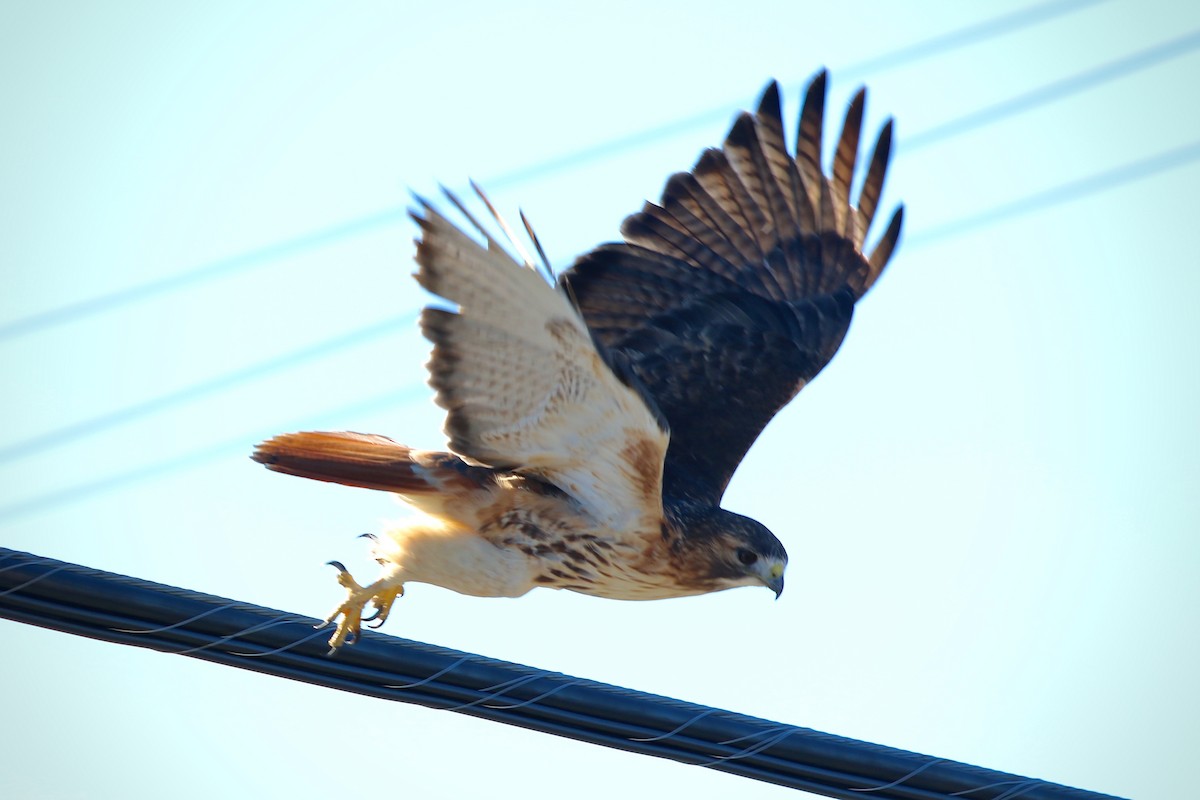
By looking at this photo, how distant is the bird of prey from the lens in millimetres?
4781

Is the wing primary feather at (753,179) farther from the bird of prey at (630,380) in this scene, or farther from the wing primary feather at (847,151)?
the wing primary feather at (847,151)

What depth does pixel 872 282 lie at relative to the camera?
→ 25.6 feet

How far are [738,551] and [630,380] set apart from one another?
1240 mm

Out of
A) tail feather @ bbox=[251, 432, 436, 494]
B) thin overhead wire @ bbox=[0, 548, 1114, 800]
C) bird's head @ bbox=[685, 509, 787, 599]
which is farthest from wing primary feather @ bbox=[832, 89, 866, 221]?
thin overhead wire @ bbox=[0, 548, 1114, 800]

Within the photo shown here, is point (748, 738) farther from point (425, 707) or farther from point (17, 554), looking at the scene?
point (17, 554)

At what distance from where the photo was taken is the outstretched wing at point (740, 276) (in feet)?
23.0

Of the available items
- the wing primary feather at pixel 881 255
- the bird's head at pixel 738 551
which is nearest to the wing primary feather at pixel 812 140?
the wing primary feather at pixel 881 255

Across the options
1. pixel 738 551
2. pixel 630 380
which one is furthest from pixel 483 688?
pixel 738 551

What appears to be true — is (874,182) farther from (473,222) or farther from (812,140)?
(473,222)

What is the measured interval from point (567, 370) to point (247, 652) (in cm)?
175

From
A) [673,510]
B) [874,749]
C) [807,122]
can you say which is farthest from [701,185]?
[874,749]

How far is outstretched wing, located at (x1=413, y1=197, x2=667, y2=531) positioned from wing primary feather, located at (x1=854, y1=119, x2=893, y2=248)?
2.95m

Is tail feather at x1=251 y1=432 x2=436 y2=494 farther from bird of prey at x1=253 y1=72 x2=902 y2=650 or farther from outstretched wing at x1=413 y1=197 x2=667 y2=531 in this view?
outstretched wing at x1=413 y1=197 x2=667 y2=531

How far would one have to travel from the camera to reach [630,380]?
4766 millimetres
